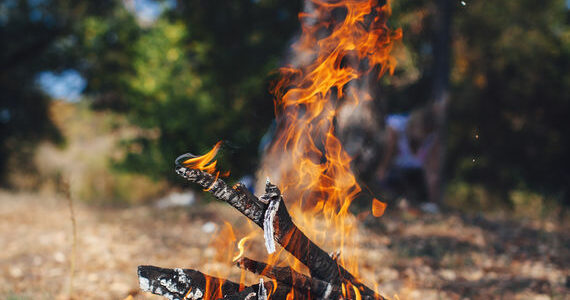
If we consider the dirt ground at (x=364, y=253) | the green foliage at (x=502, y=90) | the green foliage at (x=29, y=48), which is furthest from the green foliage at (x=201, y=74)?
the dirt ground at (x=364, y=253)

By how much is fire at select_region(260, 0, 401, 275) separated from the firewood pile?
1.12ft

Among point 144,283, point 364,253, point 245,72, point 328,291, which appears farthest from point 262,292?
point 245,72

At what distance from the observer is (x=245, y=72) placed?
10.9 metres

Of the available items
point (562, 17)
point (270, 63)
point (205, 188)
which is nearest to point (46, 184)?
point (270, 63)

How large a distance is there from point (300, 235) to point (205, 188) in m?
0.55

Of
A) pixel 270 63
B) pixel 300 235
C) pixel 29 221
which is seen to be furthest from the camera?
pixel 270 63

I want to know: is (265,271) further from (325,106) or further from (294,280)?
(325,106)

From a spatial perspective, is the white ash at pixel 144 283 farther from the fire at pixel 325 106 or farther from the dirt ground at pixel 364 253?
the dirt ground at pixel 364 253

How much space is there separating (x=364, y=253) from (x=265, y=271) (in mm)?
2962

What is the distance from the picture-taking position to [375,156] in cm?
730

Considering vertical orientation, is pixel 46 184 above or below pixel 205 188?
above

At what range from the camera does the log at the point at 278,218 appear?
2098 mm

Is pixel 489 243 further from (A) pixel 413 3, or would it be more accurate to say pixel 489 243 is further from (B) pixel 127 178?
(B) pixel 127 178

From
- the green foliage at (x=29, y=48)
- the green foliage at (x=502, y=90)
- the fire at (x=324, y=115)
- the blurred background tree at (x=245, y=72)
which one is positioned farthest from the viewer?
the green foliage at (x=29, y=48)
